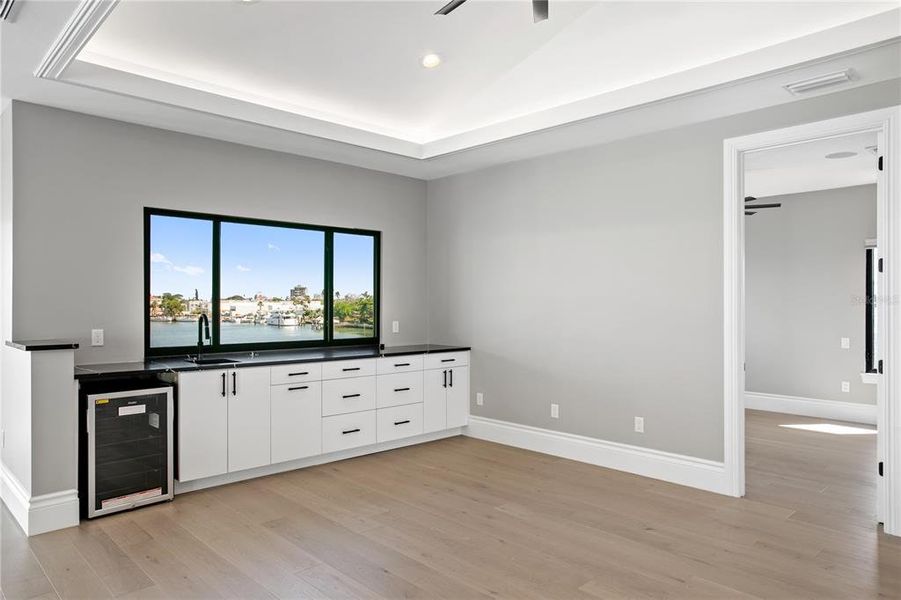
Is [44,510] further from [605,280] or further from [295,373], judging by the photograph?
[605,280]

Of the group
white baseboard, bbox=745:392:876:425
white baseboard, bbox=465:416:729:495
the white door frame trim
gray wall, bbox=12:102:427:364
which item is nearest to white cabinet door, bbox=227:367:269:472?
gray wall, bbox=12:102:427:364

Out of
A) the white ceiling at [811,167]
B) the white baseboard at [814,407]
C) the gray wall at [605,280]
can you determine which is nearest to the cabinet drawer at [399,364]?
the gray wall at [605,280]

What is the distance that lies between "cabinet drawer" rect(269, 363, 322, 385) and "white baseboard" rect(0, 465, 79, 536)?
1.38 metres

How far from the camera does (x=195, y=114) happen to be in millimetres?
3967

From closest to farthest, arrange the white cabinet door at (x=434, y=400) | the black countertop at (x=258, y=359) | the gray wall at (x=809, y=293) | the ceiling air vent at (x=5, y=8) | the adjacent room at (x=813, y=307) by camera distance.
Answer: the ceiling air vent at (x=5, y=8) → the black countertop at (x=258, y=359) → the white cabinet door at (x=434, y=400) → the adjacent room at (x=813, y=307) → the gray wall at (x=809, y=293)

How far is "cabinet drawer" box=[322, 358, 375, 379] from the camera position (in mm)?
4633

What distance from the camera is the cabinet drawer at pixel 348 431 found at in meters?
4.62

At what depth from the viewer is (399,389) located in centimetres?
511

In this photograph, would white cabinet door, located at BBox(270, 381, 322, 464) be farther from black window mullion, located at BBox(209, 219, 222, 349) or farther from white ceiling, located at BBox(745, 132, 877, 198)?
white ceiling, located at BBox(745, 132, 877, 198)

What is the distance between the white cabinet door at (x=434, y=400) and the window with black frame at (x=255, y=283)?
81 centimetres

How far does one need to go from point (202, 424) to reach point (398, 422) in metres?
1.68

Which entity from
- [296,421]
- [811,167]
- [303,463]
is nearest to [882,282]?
[811,167]

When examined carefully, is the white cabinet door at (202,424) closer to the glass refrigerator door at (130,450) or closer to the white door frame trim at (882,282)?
the glass refrigerator door at (130,450)

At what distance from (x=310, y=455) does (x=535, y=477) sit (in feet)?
5.60
